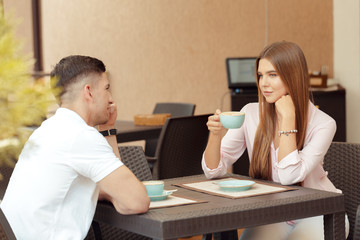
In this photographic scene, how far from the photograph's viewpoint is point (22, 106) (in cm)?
39

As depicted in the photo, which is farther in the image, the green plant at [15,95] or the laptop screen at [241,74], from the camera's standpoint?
the laptop screen at [241,74]

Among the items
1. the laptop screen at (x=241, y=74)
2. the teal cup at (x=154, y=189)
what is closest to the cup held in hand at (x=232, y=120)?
the teal cup at (x=154, y=189)

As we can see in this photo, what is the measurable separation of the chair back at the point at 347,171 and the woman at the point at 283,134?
0.50 feet

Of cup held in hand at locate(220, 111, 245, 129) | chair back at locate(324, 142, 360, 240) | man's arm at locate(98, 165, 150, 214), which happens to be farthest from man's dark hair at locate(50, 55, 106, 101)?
chair back at locate(324, 142, 360, 240)

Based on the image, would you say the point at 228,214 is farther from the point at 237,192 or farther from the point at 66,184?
the point at 66,184

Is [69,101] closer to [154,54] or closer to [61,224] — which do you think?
[61,224]

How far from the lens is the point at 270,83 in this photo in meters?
2.44

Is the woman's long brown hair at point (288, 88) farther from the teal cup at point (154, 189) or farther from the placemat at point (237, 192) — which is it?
the teal cup at point (154, 189)

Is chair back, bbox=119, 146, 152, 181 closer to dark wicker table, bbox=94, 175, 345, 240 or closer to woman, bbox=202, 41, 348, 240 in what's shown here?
woman, bbox=202, 41, 348, 240

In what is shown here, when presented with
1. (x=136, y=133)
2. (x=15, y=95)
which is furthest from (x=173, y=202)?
(x=136, y=133)

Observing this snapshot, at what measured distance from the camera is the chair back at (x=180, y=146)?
12.1 ft

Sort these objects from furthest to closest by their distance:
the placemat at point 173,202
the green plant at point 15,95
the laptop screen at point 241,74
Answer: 1. the laptop screen at point 241,74
2. the placemat at point 173,202
3. the green plant at point 15,95

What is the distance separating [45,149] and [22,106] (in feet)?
4.49

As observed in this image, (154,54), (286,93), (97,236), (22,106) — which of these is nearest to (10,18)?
(22,106)
